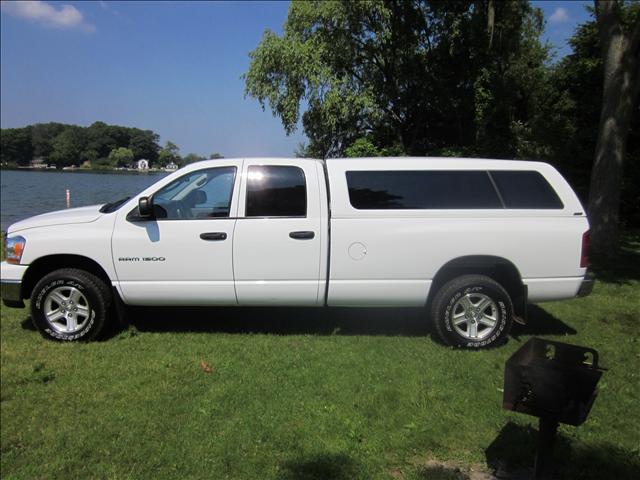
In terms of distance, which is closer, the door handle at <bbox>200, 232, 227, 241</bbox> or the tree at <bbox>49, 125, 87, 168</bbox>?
the door handle at <bbox>200, 232, 227, 241</bbox>

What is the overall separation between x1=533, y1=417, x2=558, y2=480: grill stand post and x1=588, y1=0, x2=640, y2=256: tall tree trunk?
8.28 metres

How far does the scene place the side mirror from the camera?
495cm

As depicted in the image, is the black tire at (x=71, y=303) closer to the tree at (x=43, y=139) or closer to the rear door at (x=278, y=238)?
the rear door at (x=278, y=238)

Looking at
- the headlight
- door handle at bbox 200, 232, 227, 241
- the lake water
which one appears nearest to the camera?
door handle at bbox 200, 232, 227, 241

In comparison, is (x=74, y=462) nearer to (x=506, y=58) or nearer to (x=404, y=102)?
(x=404, y=102)

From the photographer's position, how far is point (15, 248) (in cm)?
521

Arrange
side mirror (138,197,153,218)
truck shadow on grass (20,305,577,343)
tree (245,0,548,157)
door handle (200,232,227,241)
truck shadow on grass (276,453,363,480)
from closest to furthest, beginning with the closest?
truck shadow on grass (276,453,363,480), side mirror (138,197,153,218), door handle (200,232,227,241), truck shadow on grass (20,305,577,343), tree (245,0,548,157)

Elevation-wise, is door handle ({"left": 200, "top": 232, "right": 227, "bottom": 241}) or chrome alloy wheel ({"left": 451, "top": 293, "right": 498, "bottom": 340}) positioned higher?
door handle ({"left": 200, "top": 232, "right": 227, "bottom": 241})

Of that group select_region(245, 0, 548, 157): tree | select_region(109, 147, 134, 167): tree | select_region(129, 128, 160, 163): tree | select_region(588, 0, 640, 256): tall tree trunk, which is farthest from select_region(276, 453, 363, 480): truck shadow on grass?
select_region(109, 147, 134, 167): tree

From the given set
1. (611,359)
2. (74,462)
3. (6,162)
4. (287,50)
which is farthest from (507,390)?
(6,162)

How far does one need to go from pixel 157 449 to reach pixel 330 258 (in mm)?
2394

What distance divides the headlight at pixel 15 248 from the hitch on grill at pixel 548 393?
15.3 feet

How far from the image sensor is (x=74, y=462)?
127 inches

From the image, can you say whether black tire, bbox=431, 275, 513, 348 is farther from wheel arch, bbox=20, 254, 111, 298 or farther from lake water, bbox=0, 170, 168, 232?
lake water, bbox=0, 170, 168, 232
